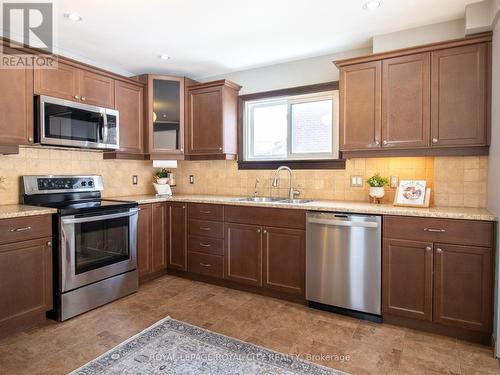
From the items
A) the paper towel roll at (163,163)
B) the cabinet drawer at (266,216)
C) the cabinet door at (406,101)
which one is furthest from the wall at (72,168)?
the cabinet door at (406,101)

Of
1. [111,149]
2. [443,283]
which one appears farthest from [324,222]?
[111,149]

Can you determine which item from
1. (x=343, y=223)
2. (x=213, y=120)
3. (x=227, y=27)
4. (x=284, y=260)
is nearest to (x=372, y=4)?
(x=227, y=27)

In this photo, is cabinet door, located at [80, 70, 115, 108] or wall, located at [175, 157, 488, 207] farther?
cabinet door, located at [80, 70, 115, 108]

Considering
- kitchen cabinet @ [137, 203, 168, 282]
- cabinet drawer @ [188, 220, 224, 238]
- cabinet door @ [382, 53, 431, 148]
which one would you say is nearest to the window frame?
cabinet door @ [382, 53, 431, 148]

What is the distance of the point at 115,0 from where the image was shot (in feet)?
7.55

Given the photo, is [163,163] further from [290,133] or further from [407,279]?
[407,279]

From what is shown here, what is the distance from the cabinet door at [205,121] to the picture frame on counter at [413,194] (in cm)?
193

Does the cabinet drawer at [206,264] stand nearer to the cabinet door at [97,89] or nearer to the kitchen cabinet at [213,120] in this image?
the kitchen cabinet at [213,120]

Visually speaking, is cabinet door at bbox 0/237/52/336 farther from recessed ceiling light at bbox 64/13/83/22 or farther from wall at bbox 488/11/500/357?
wall at bbox 488/11/500/357

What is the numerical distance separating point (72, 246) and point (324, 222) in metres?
2.10

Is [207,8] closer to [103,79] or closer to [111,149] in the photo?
[103,79]

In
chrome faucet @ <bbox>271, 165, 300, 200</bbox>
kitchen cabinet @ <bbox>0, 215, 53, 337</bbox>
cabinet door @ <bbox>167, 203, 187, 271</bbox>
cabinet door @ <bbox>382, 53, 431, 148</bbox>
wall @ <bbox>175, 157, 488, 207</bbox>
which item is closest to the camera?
kitchen cabinet @ <bbox>0, 215, 53, 337</bbox>

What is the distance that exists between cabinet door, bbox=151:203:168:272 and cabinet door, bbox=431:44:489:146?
2757 millimetres

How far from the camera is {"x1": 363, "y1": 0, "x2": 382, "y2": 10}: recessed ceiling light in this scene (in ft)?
7.63
